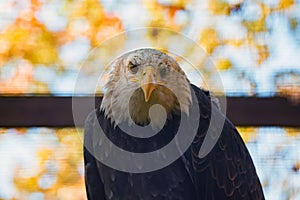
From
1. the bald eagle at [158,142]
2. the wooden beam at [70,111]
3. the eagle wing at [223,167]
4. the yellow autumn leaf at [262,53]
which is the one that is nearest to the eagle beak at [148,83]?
the bald eagle at [158,142]

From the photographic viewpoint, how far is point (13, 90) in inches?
110

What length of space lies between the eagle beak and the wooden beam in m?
0.34

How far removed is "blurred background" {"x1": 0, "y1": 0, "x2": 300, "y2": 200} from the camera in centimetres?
293

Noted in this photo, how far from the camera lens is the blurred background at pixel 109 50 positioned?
293 cm

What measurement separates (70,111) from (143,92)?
1.16ft

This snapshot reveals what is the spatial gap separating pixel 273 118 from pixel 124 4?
798 mm

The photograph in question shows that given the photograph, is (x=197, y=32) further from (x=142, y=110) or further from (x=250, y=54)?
(x=142, y=110)

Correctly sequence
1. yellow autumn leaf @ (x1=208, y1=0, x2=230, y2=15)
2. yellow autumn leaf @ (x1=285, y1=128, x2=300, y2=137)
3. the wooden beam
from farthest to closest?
yellow autumn leaf @ (x1=208, y1=0, x2=230, y2=15)
yellow autumn leaf @ (x1=285, y1=128, x2=300, y2=137)
the wooden beam

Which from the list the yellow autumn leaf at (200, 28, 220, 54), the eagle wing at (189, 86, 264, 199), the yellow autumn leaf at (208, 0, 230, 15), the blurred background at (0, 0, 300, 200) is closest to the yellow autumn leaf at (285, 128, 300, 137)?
the blurred background at (0, 0, 300, 200)

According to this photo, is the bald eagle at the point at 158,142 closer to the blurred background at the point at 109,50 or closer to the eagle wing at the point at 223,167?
the eagle wing at the point at 223,167

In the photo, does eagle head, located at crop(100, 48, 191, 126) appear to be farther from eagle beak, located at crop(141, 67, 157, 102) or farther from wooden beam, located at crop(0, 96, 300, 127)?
wooden beam, located at crop(0, 96, 300, 127)

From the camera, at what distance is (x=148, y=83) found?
7.72 ft

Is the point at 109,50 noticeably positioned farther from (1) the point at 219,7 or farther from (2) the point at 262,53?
(2) the point at 262,53

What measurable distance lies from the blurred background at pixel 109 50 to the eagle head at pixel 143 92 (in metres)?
0.35
